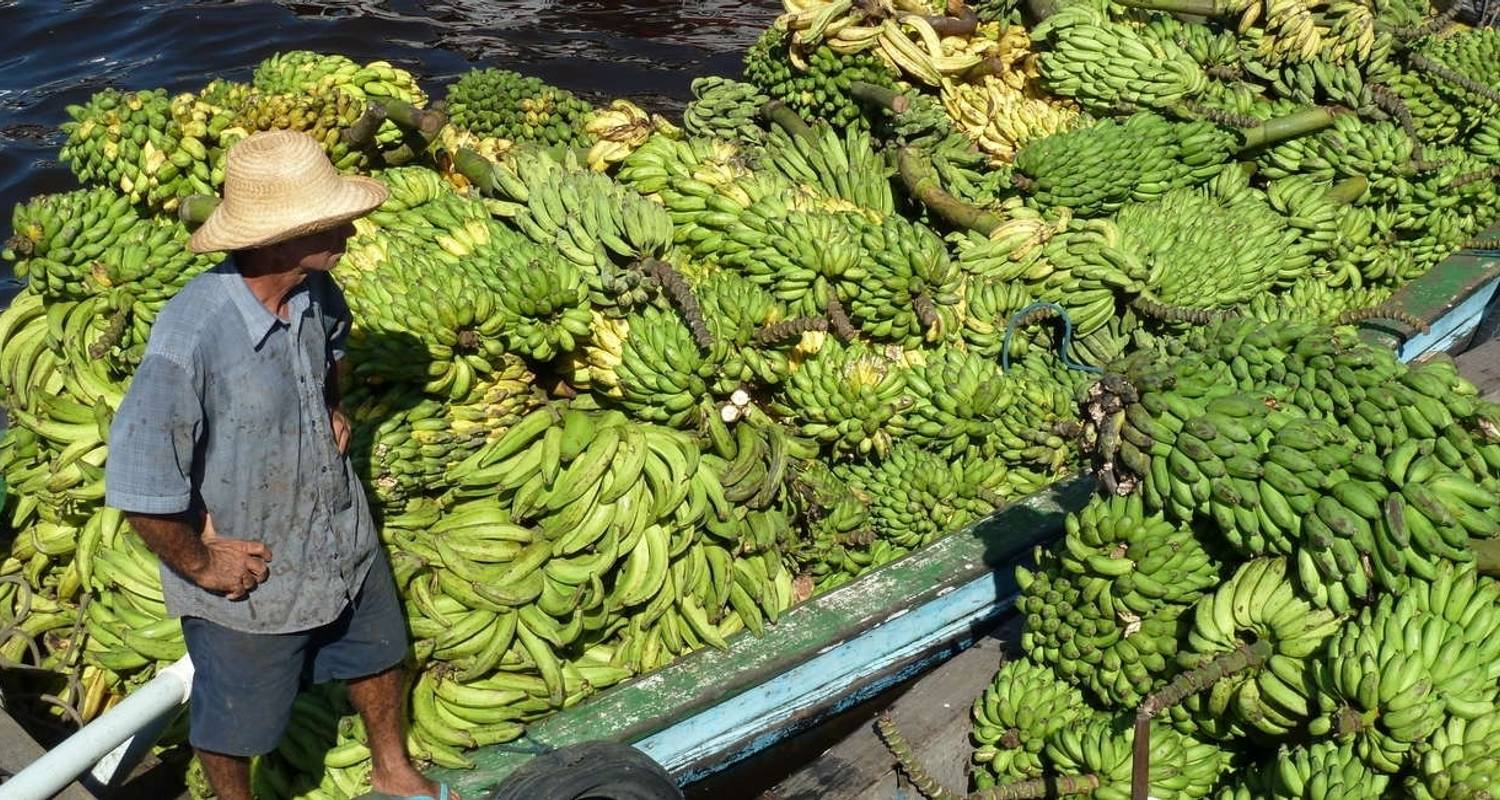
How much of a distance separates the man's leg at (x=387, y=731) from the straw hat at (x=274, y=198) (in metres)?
1.32

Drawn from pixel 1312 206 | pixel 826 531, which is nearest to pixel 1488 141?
pixel 1312 206

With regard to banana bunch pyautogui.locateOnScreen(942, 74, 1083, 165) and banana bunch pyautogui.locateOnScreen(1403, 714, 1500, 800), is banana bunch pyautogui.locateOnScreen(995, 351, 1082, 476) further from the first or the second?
banana bunch pyautogui.locateOnScreen(1403, 714, 1500, 800)

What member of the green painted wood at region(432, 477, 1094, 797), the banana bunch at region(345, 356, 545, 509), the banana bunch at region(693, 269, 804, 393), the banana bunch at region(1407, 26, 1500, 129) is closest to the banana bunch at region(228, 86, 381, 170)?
the banana bunch at region(345, 356, 545, 509)

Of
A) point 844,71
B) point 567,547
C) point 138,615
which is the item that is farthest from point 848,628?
point 844,71

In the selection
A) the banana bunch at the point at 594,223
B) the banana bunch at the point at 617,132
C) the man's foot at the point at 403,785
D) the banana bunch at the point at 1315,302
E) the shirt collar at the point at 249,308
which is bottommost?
the man's foot at the point at 403,785

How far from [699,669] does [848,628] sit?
1.82ft

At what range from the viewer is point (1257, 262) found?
218 inches

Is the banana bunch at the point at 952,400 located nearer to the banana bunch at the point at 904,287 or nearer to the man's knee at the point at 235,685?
the banana bunch at the point at 904,287

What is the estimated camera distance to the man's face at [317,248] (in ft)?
9.37

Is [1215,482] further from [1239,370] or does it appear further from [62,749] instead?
[62,749]

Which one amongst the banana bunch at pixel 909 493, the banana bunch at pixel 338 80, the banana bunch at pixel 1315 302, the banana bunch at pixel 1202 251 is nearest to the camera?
the banana bunch at pixel 909 493

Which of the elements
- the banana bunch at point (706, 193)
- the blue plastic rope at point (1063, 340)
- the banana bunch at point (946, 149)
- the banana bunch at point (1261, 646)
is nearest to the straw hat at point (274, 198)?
the banana bunch at point (706, 193)

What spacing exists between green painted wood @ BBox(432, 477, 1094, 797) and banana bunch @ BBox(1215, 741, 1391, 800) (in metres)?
1.53

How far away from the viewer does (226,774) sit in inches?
127
